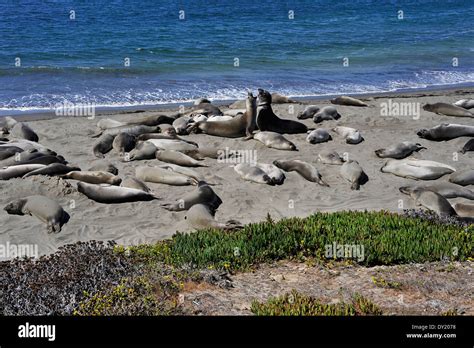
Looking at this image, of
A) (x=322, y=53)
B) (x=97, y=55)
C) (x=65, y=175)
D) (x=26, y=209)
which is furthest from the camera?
(x=322, y=53)

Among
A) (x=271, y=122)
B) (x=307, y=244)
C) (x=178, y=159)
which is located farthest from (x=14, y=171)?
(x=307, y=244)

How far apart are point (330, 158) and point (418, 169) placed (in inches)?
65.5

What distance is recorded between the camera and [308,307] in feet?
20.4

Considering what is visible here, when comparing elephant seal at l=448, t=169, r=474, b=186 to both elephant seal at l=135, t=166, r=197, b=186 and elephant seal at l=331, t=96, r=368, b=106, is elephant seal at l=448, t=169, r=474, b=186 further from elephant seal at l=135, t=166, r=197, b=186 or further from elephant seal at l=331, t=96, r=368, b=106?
elephant seal at l=331, t=96, r=368, b=106

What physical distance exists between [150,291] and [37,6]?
34592 millimetres

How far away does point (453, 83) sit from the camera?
76.7 ft

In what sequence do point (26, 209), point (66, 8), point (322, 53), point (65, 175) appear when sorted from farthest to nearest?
point (66, 8), point (322, 53), point (65, 175), point (26, 209)

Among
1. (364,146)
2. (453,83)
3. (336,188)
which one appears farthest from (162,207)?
(453,83)

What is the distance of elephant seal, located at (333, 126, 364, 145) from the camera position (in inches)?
548

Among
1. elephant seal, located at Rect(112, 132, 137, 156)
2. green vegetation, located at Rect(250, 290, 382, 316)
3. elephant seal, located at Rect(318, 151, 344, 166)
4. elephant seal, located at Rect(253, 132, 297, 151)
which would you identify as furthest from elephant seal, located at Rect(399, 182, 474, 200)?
elephant seal, located at Rect(112, 132, 137, 156)

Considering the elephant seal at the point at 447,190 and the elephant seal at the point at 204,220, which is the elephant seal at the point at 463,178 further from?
the elephant seal at the point at 204,220

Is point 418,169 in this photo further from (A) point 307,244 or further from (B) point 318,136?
(A) point 307,244

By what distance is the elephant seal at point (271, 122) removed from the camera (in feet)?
47.5
